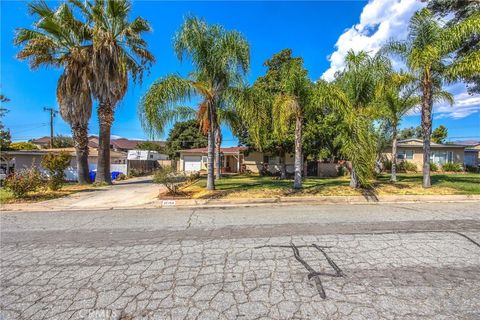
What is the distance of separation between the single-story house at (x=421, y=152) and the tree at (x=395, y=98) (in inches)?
496

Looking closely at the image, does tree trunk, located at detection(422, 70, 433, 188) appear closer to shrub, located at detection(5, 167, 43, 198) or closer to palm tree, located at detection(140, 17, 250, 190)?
palm tree, located at detection(140, 17, 250, 190)

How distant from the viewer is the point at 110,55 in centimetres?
1459

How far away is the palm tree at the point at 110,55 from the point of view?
14352 millimetres

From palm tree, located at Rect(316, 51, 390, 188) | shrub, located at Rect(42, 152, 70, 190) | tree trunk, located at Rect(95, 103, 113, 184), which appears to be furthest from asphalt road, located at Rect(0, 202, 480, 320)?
tree trunk, located at Rect(95, 103, 113, 184)

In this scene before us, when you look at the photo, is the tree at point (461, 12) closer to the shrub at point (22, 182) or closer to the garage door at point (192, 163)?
the shrub at point (22, 182)

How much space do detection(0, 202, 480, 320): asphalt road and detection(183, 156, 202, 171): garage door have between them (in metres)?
23.7

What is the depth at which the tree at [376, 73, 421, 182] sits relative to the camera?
12.1 metres

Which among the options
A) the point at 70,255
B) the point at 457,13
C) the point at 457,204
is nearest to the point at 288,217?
the point at 70,255

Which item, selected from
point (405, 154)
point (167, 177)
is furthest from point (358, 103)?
point (405, 154)

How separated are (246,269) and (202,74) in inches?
353

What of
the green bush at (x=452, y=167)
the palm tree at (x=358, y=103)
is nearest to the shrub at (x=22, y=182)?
the palm tree at (x=358, y=103)

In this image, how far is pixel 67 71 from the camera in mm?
14820

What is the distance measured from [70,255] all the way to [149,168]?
2894 cm

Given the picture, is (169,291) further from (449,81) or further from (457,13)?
(457,13)
